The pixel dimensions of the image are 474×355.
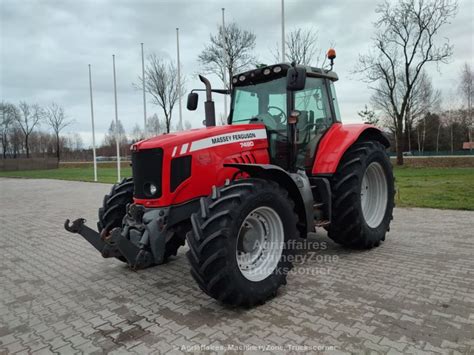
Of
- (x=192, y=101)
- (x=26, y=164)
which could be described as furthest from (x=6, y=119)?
(x=192, y=101)

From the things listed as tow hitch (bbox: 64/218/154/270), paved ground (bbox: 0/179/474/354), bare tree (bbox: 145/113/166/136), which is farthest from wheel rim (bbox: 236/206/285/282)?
bare tree (bbox: 145/113/166/136)

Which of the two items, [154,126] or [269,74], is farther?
[154,126]

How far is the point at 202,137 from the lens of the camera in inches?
143

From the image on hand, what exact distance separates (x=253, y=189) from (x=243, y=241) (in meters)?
0.58

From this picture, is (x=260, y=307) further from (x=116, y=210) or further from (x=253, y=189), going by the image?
(x=116, y=210)

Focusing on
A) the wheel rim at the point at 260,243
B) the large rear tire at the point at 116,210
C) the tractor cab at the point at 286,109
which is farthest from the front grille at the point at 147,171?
the tractor cab at the point at 286,109

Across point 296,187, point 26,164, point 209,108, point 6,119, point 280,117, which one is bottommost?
point 296,187

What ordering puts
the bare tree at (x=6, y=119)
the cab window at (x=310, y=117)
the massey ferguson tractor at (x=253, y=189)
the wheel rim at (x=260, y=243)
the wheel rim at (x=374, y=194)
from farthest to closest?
the bare tree at (x=6, y=119) < the wheel rim at (x=374, y=194) < the cab window at (x=310, y=117) < the wheel rim at (x=260, y=243) < the massey ferguson tractor at (x=253, y=189)

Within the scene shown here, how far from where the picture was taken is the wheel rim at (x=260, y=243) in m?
3.43

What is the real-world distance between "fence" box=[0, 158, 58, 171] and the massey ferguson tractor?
166 feet

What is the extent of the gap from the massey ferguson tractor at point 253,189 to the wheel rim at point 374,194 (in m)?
0.02

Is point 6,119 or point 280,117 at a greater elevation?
point 6,119

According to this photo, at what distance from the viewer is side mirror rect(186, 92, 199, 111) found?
188 inches

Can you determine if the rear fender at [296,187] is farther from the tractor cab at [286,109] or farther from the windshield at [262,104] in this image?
the windshield at [262,104]
